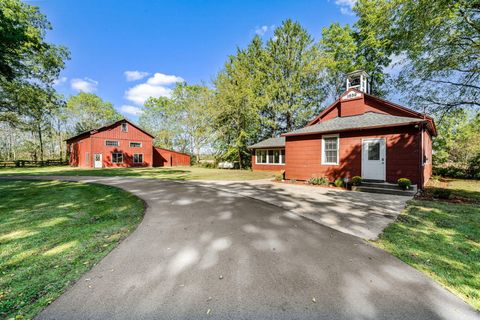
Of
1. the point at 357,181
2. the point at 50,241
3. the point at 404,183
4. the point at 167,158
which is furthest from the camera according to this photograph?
the point at 167,158

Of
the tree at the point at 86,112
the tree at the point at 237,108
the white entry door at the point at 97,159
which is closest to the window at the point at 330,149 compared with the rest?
the tree at the point at 237,108

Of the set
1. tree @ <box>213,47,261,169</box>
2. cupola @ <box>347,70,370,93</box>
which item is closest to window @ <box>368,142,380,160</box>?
cupola @ <box>347,70,370,93</box>

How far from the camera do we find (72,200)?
6672 millimetres

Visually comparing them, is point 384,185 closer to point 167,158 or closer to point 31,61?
point 31,61

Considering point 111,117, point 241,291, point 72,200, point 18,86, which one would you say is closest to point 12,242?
point 72,200

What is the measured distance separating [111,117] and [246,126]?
108 ft

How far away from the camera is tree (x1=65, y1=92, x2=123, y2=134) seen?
37031mm

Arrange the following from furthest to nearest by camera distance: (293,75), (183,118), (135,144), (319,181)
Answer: (183,118) < (135,144) < (293,75) < (319,181)

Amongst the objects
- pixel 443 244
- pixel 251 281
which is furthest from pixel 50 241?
pixel 443 244

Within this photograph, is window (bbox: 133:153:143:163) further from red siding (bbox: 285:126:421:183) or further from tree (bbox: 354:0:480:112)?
tree (bbox: 354:0:480:112)

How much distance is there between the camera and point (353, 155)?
993cm

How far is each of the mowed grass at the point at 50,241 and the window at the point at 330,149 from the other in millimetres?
9295

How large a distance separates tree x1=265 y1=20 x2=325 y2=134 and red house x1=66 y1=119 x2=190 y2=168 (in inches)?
745

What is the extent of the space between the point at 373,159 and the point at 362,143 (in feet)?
2.96
